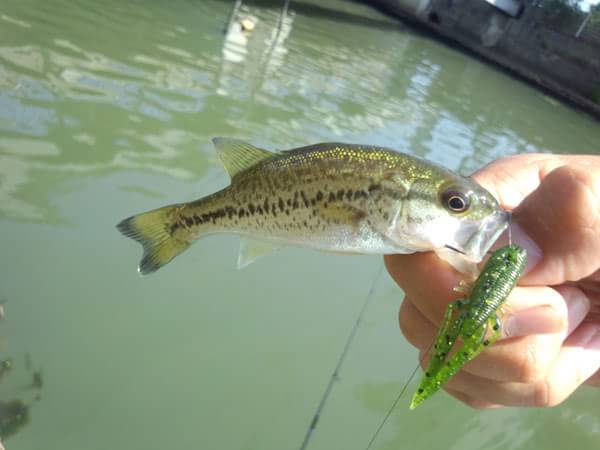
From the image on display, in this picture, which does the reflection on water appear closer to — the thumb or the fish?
the fish

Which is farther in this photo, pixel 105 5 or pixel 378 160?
pixel 105 5

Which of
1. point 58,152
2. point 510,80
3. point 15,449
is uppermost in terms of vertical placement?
point 510,80

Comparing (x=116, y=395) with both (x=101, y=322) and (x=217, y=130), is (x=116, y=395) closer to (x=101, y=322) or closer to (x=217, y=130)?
(x=101, y=322)

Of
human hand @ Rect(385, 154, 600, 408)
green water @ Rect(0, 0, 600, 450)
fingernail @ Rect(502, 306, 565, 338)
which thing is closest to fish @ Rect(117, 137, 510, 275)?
human hand @ Rect(385, 154, 600, 408)

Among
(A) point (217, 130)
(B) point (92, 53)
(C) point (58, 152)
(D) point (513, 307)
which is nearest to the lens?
(D) point (513, 307)

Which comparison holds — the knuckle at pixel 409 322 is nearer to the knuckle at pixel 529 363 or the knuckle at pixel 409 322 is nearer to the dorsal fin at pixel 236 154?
the knuckle at pixel 529 363

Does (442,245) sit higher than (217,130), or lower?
higher

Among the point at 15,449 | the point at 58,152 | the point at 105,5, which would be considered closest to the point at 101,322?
the point at 15,449
